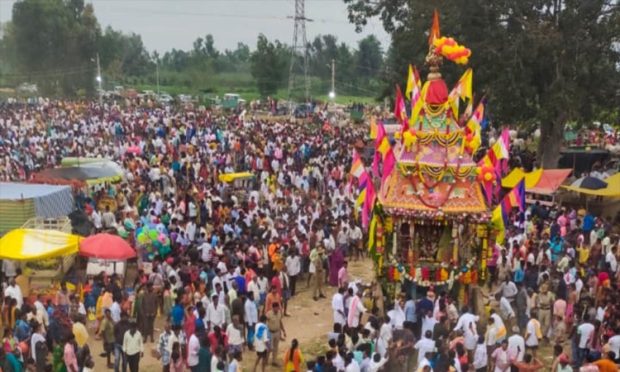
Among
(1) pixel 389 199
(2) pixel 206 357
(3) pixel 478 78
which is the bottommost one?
(2) pixel 206 357

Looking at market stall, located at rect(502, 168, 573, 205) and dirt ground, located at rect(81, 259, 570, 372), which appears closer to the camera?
dirt ground, located at rect(81, 259, 570, 372)

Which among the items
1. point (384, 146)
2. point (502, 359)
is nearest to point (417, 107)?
point (384, 146)

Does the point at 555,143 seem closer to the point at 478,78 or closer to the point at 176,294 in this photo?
the point at 478,78

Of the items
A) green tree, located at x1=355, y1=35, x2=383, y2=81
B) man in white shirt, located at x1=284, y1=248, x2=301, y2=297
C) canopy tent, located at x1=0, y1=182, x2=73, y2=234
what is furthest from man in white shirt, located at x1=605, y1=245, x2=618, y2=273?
green tree, located at x1=355, y1=35, x2=383, y2=81

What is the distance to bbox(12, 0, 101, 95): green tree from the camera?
5859 cm

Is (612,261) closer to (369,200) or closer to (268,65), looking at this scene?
(369,200)

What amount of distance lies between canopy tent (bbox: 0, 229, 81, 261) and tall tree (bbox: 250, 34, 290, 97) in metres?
44.8

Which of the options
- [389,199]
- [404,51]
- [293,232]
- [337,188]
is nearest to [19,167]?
[337,188]

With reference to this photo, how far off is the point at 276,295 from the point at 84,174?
9.19m

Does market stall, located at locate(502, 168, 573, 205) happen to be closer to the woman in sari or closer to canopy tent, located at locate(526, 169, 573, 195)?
canopy tent, located at locate(526, 169, 573, 195)

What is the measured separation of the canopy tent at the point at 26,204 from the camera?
51.4 feet

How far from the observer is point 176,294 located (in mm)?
12648

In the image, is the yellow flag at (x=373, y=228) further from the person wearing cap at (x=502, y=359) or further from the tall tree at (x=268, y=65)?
the tall tree at (x=268, y=65)

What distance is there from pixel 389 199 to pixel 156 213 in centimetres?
683
